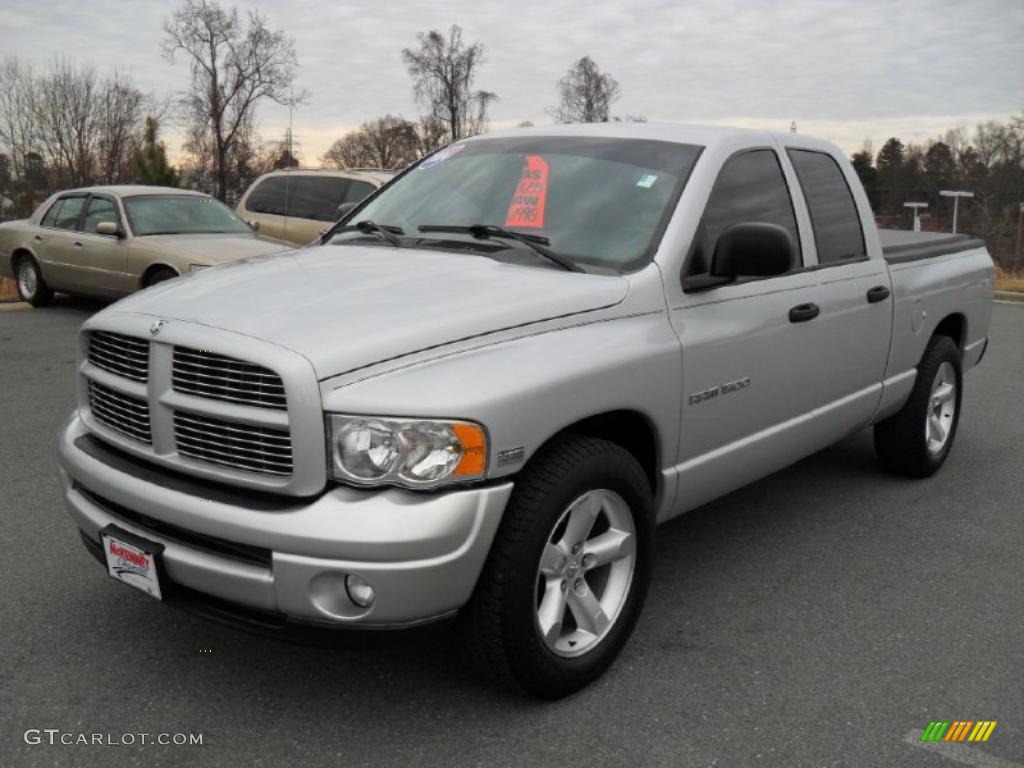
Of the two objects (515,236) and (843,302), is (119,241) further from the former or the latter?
(843,302)

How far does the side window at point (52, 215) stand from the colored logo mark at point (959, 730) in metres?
12.0

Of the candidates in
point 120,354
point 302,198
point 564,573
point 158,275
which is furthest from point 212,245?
point 564,573

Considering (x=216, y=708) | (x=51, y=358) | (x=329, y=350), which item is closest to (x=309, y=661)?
(x=216, y=708)

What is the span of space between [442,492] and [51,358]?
7465 millimetres

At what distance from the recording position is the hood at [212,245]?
10148 mm

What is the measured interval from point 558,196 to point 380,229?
0.76m

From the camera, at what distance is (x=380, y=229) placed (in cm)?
409

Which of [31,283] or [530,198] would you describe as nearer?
[530,198]

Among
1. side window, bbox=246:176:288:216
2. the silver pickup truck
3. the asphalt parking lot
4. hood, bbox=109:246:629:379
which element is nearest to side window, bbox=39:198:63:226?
side window, bbox=246:176:288:216

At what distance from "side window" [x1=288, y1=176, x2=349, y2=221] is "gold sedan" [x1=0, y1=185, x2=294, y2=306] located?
4.10 ft

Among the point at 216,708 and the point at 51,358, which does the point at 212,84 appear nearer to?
the point at 51,358

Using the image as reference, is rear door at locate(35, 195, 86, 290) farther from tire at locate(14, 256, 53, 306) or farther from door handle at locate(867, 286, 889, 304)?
door handle at locate(867, 286, 889, 304)

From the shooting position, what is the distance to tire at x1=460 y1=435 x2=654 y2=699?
2.84 meters

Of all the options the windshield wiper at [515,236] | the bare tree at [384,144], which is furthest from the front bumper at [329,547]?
the bare tree at [384,144]
